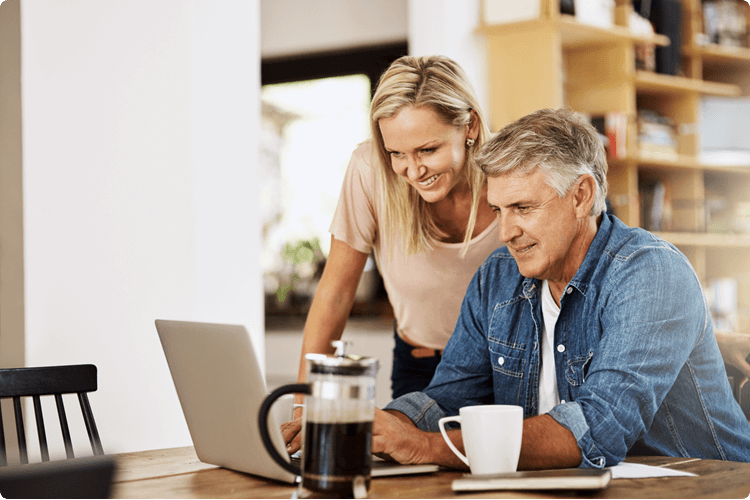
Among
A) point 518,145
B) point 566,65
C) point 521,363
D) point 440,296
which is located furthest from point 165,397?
point 566,65

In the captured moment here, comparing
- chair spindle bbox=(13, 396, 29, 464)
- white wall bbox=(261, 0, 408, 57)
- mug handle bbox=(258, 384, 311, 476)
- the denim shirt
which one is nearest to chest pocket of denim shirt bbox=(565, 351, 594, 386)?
the denim shirt

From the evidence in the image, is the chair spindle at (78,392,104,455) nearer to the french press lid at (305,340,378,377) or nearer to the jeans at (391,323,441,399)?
the french press lid at (305,340,378,377)

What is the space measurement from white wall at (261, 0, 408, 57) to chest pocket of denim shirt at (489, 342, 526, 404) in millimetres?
3076

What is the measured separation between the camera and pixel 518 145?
53.6 inches

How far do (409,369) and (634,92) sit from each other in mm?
2699

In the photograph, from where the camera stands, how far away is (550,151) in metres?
1.36

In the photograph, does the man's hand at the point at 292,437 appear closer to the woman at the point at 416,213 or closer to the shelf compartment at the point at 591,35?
the woman at the point at 416,213

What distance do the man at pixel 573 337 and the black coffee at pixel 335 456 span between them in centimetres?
21

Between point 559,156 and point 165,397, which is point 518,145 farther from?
point 165,397

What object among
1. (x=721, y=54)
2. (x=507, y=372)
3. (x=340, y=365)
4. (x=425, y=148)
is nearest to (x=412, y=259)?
(x=425, y=148)

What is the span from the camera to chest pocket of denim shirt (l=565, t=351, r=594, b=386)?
134 centimetres

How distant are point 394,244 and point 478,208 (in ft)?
0.72

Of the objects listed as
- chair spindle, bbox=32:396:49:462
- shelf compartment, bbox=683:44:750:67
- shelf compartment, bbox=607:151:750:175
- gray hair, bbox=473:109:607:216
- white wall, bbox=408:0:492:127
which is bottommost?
chair spindle, bbox=32:396:49:462

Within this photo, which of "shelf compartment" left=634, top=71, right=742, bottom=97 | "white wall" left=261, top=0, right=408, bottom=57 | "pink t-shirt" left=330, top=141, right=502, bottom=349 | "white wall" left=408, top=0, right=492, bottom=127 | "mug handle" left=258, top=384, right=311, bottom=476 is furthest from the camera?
"white wall" left=261, top=0, right=408, bottom=57
